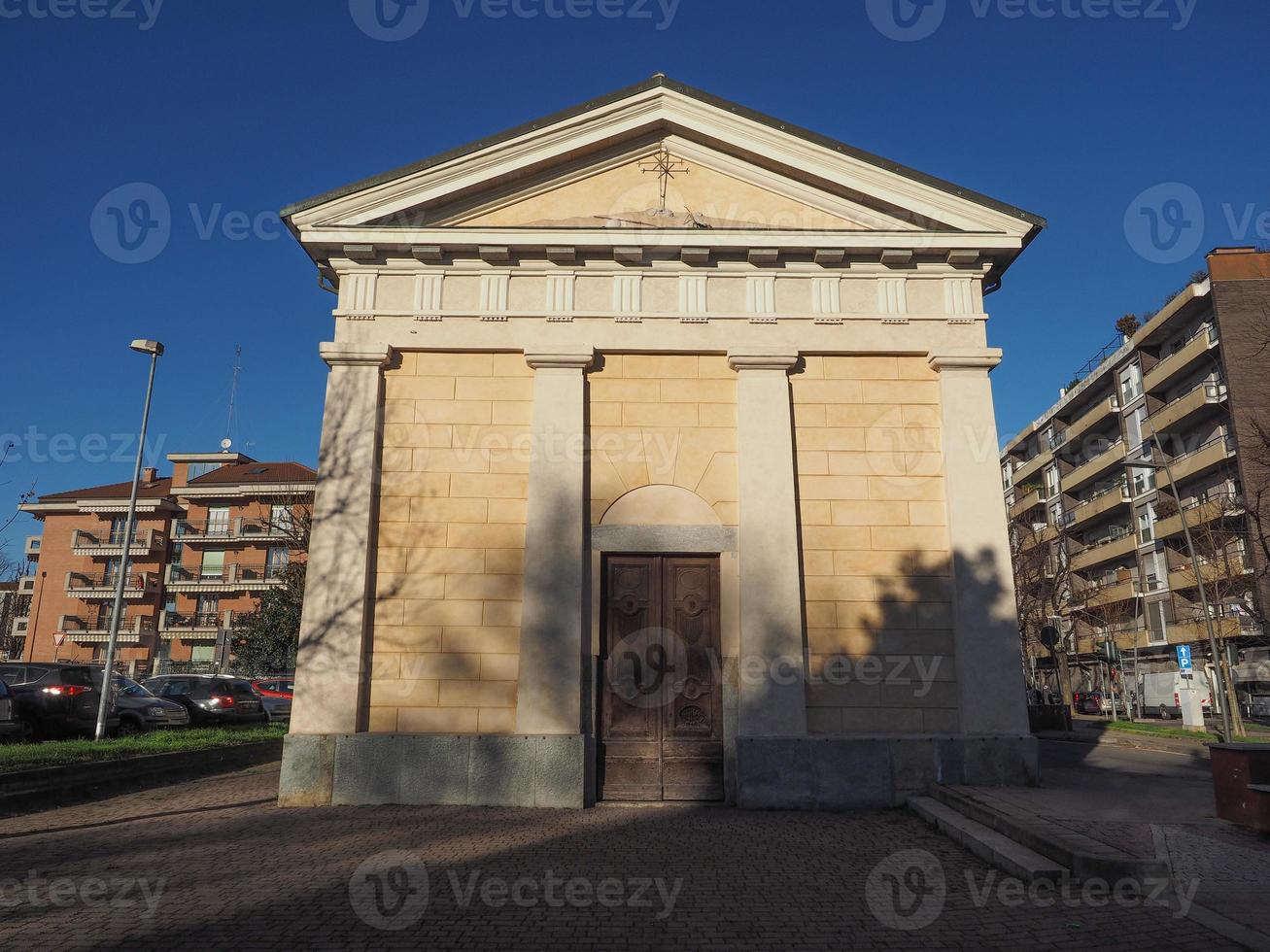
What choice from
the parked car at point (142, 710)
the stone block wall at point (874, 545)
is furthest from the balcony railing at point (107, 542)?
the stone block wall at point (874, 545)

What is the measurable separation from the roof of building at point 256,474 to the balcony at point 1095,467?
51.9 metres

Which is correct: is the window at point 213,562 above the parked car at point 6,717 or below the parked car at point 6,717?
above

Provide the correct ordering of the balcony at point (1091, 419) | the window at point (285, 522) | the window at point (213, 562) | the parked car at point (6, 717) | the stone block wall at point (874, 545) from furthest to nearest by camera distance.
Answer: the window at point (213, 562)
the balcony at point (1091, 419)
the window at point (285, 522)
the parked car at point (6, 717)
the stone block wall at point (874, 545)

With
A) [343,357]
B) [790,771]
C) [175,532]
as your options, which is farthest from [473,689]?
[175,532]

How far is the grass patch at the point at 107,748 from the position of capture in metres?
12.3

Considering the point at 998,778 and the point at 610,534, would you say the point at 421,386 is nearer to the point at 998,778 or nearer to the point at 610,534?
the point at 610,534

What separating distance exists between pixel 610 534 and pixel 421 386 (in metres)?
3.48

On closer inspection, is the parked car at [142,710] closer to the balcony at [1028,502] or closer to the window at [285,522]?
the window at [285,522]

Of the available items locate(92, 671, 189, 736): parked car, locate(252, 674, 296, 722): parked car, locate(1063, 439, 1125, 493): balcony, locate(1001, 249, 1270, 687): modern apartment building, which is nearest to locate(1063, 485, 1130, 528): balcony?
locate(1001, 249, 1270, 687): modern apartment building

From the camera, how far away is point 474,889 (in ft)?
22.0

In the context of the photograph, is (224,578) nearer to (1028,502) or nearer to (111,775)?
(111,775)

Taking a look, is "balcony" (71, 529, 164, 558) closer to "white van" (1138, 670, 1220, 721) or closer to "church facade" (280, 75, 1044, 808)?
"church facade" (280, 75, 1044, 808)

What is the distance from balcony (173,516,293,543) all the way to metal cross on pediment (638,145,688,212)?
1977 inches

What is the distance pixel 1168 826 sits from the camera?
26.5 ft
